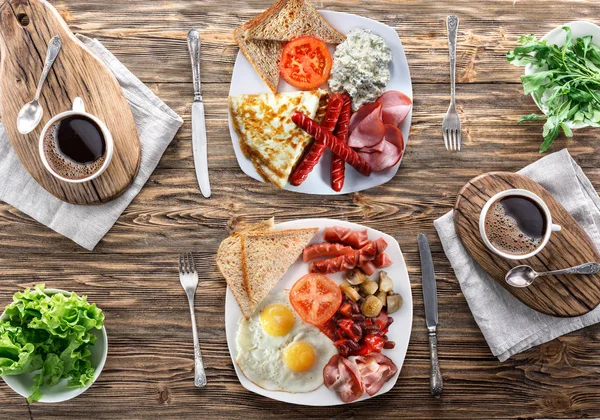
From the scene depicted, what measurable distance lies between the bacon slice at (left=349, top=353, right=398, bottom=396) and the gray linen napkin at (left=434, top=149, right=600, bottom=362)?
599 mm

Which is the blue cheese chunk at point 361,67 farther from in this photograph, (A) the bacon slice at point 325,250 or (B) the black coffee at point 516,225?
(B) the black coffee at point 516,225

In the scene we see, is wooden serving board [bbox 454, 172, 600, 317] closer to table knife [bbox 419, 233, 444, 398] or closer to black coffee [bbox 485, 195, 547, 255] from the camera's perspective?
black coffee [bbox 485, 195, 547, 255]

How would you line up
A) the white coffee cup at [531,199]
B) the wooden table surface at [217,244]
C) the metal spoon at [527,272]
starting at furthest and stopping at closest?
the wooden table surface at [217,244], the metal spoon at [527,272], the white coffee cup at [531,199]

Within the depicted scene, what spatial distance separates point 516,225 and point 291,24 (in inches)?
66.9

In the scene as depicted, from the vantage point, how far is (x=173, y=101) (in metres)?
3.04

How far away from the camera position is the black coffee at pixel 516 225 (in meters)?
2.71

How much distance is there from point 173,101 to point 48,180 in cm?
84

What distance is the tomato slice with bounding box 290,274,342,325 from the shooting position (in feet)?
9.46

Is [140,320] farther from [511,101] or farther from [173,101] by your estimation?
[511,101]

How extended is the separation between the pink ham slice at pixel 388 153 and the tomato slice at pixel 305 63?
491 mm

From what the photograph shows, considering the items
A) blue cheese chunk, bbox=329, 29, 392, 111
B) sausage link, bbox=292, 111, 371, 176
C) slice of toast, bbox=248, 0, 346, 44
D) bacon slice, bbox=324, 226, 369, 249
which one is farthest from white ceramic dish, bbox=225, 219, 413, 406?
slice of toast, bbox=248, 0, 346, 44

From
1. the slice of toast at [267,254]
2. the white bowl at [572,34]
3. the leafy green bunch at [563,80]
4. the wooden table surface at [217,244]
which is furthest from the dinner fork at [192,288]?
the white bowl at [572,34]

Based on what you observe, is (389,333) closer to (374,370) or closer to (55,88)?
(374,370)

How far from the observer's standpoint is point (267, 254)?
9.62 ft
